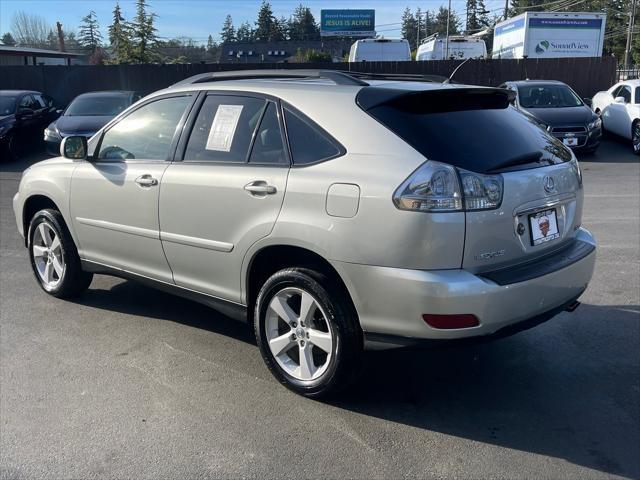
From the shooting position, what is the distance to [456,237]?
3.05 meters

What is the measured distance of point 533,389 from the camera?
3.76m

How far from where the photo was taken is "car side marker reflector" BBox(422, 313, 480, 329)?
3.08 meters

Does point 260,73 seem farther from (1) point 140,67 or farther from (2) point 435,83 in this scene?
(1) point 140,67

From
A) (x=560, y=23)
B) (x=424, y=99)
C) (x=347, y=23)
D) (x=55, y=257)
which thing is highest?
(x=347, y=23)

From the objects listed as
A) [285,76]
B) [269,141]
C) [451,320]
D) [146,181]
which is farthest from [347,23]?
[451,320]

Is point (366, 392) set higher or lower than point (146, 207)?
lower

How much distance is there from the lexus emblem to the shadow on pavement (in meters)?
1.03

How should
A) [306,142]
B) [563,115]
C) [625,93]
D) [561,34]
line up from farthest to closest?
[561,34] < [625,93] < [563,115] < [306,142]

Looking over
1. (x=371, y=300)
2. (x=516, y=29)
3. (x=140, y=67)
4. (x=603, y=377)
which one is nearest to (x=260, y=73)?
(x=371, y=300)

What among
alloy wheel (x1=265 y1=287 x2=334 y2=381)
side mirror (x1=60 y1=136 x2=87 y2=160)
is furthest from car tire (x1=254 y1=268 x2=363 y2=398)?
side mirror (x1=60 y1=136 x2=87 y2=160)

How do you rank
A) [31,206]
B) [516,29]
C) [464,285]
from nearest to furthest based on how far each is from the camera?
[464,285]
[31,206]
[516,29]

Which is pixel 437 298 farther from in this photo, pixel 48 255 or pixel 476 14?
pixel 476 14

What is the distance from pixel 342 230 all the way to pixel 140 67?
20.4m

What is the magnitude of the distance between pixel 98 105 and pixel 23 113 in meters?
2.55
